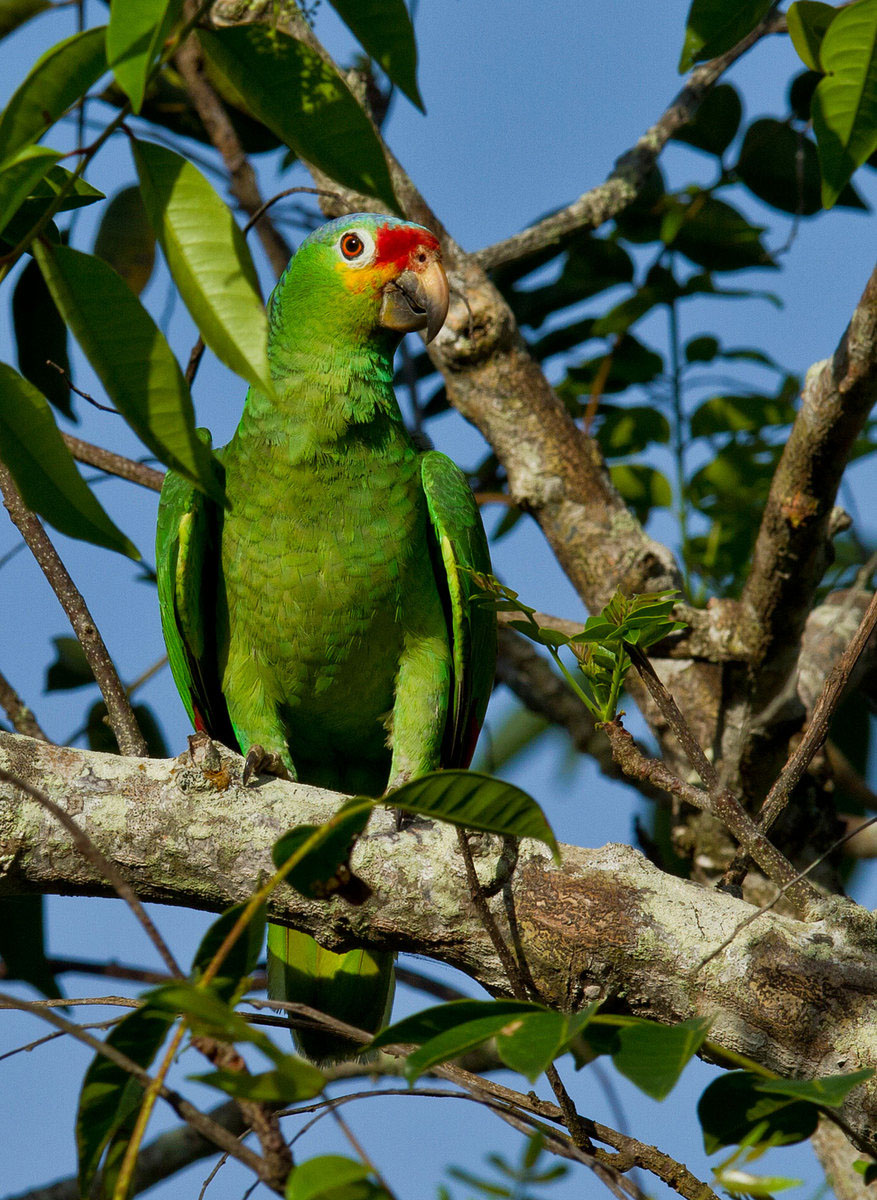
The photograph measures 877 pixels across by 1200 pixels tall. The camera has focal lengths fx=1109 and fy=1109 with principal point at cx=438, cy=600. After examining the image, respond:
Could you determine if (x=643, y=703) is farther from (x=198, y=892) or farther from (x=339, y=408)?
(x=198, y=892)

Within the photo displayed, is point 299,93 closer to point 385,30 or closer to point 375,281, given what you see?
point 385,30

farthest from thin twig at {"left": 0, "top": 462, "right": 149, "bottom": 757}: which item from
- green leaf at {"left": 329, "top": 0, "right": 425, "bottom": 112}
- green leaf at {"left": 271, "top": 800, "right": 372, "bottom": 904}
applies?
green leaf at {"left": 329, "top": 0, "right": 425, "bottom": 112}

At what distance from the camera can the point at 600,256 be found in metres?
3.71

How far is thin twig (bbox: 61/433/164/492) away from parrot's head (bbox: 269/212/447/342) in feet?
2.18

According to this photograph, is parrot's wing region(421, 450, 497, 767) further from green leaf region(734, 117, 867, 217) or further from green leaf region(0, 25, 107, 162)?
green leaf region(0, 25, 107, 162)

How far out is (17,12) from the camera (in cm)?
359

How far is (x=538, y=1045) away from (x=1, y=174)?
1.05 meters

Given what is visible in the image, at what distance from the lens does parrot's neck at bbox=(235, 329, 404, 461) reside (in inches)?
112

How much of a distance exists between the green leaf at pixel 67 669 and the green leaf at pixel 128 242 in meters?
1.20

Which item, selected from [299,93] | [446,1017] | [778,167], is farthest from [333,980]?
[778,167]

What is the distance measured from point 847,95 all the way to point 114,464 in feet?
8.03

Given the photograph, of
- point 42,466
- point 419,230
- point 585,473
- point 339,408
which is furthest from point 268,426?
point 42,466

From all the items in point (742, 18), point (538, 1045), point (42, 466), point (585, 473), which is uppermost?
point (585, 473)

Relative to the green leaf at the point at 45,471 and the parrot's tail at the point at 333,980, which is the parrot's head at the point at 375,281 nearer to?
the parrot's tail at the point at 333,980
